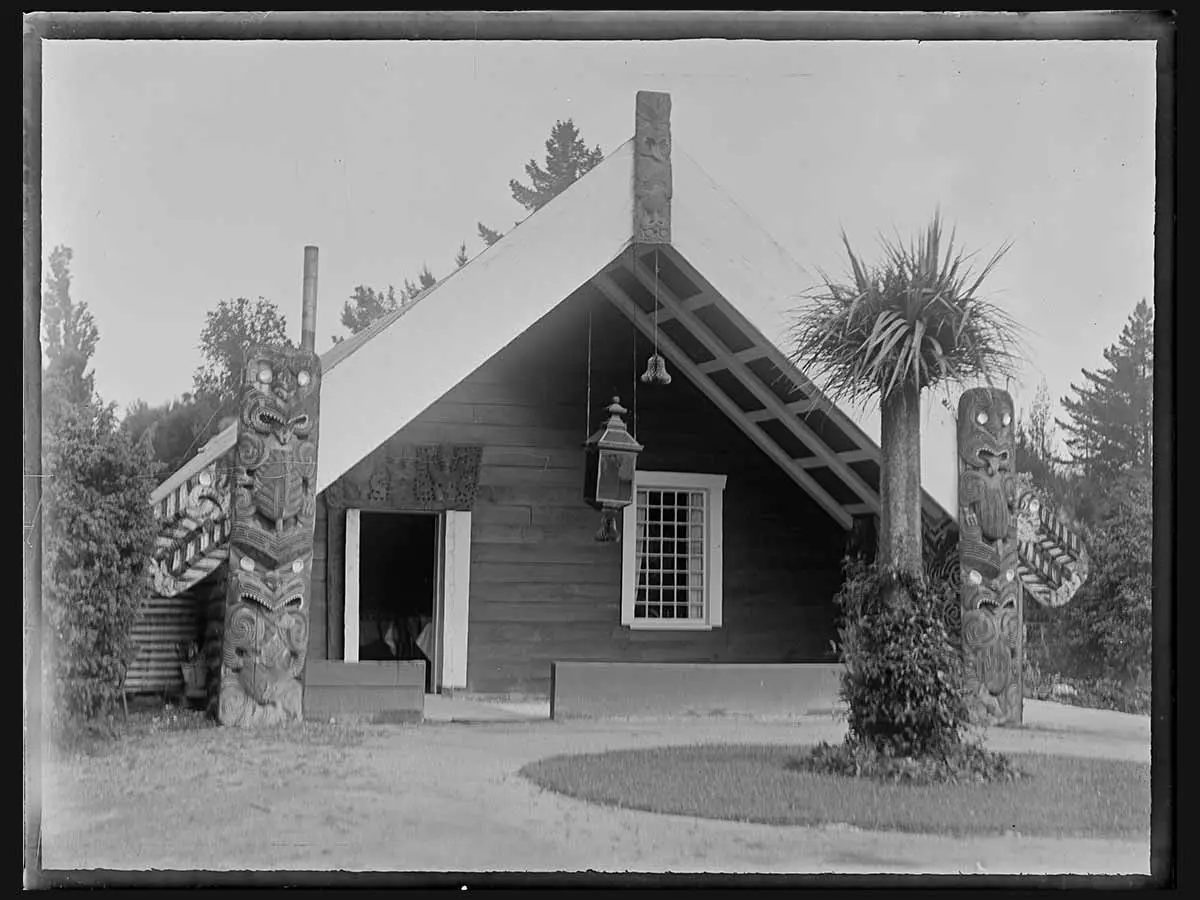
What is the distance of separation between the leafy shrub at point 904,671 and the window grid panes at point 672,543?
3979 millimetres

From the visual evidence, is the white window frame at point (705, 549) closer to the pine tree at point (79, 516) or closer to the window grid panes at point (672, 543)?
the window grid panes at point (672, 543)

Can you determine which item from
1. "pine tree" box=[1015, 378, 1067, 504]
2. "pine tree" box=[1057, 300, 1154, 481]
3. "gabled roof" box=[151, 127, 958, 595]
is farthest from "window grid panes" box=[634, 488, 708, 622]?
"pine tree" box=[1057, 300, 1154, 481]

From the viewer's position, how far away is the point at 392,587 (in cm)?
1655

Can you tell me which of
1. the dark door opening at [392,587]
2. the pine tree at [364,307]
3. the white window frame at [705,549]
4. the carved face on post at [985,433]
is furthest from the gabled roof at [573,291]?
the dark door opening at [392,587]

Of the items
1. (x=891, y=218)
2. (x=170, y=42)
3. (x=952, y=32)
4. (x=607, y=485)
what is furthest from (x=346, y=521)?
(x=952, y=32)

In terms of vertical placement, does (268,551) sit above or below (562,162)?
below

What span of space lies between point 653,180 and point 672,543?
3722 mm

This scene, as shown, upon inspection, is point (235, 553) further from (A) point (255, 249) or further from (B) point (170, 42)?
(B) point (170, 42)

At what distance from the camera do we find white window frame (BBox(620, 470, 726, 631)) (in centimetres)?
1265

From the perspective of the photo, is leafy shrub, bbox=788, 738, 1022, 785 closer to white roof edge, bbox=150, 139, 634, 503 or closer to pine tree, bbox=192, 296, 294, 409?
white roof edge, bbox=150, 139, 634, 503

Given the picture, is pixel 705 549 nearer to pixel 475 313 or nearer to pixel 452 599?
pixel 452 599

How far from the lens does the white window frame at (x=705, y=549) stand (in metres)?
12.6

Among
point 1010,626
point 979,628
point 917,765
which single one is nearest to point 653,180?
point 979,628

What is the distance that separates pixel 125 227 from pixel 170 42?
3.60 ft
